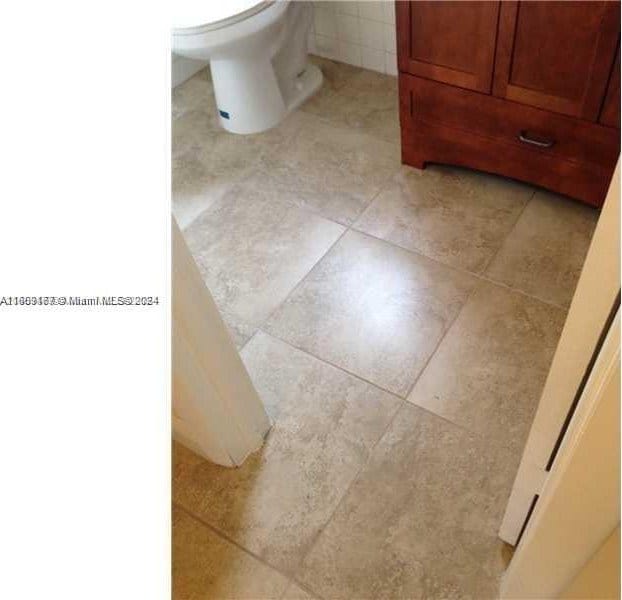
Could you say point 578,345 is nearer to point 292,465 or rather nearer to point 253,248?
point 292,465

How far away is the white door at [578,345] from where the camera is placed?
52 centimetres

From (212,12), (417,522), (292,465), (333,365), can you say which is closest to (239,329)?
(333,365)

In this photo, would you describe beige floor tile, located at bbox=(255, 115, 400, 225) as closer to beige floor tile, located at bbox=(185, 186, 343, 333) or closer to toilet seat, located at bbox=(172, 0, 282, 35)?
beige floor tile, located at bbox=(185, 186, 343, 333)

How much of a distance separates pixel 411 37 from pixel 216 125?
853mm

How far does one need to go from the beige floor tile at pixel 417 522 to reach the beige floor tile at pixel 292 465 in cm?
4

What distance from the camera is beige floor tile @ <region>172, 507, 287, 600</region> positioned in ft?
3.76

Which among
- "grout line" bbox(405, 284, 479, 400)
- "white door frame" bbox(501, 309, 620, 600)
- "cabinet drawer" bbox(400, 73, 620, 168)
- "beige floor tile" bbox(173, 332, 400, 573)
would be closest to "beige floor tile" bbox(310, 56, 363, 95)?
"cabinet drawer" bbox(400, 73, 620, 168)

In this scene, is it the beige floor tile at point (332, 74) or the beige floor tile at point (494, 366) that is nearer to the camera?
the beige floor tile at point (494, 366)

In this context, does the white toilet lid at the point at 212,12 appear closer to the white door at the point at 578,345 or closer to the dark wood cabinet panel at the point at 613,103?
the dark wood cabinet panel at the point at 613,103

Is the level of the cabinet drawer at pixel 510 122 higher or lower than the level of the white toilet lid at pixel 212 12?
lower

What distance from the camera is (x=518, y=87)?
147cm

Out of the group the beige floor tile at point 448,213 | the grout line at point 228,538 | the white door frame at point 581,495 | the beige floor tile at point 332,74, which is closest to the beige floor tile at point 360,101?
the beige floor tile at point 332,74
